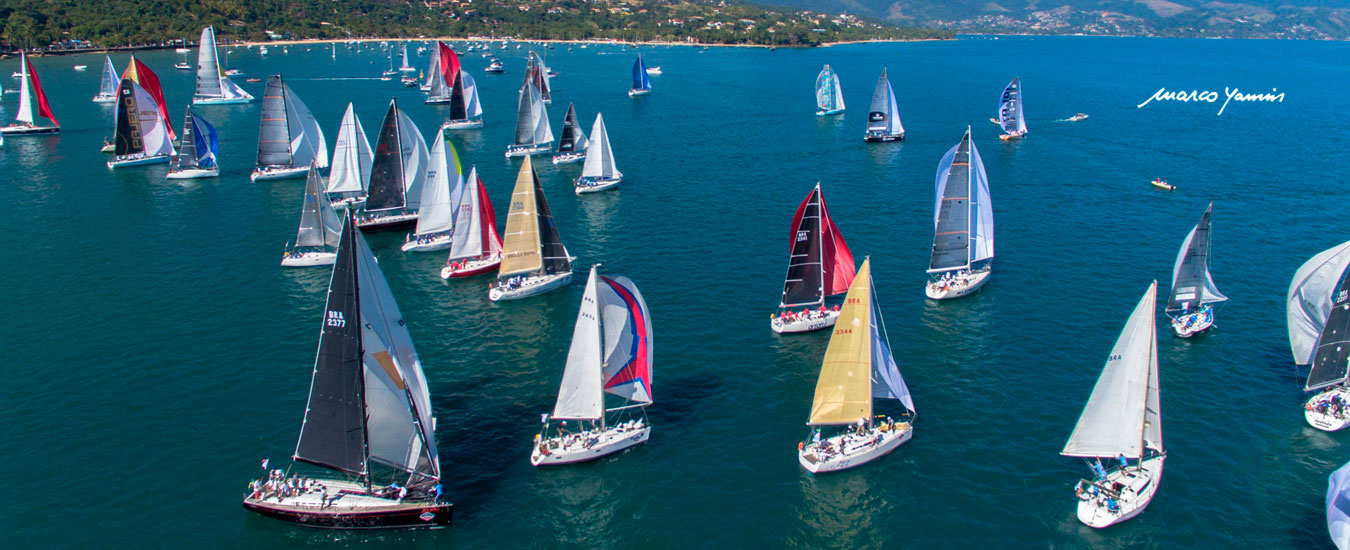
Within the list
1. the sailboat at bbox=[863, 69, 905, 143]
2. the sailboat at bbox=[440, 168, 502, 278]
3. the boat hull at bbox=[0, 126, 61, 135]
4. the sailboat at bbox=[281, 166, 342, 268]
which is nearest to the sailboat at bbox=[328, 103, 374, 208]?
the sailboat at bbox=[281, 166, 342, 268]

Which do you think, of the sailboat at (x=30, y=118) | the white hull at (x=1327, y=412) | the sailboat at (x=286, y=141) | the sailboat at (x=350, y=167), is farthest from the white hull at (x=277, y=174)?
the white hull at (x=1327, y=412)

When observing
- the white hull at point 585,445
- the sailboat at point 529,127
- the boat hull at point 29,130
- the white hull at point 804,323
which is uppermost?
the sailboat at point 529,127

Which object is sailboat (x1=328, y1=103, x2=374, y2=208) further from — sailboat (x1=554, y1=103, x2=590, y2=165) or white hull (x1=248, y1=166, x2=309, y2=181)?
sailboat (x1=554, y1=103, x2=590, y2=165)

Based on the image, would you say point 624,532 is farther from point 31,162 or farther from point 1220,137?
point 1220,137

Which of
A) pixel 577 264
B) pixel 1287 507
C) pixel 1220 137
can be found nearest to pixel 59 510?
pixel 577 264

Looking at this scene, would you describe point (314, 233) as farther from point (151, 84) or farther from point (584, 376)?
point (151, 84)

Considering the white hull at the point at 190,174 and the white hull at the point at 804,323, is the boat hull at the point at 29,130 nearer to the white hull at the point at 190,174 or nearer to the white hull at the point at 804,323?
the white hull at the point at 190,174
